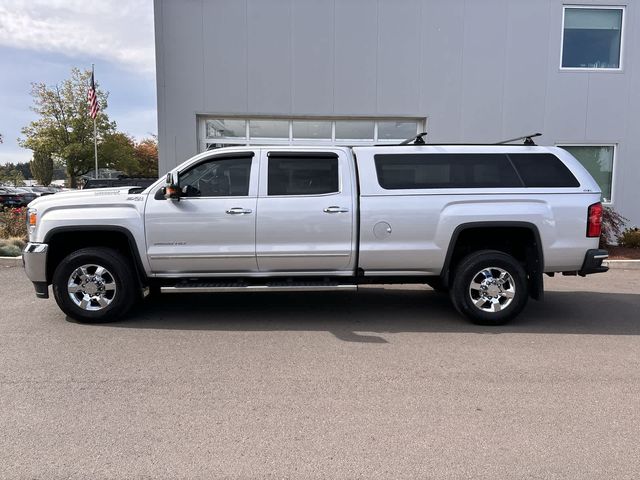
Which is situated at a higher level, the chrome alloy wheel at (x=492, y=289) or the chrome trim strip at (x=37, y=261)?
the chrome trim strip at (x=37, y=261)

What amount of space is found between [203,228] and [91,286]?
1.49 metres

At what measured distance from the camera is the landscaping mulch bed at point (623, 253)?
10.7 metres

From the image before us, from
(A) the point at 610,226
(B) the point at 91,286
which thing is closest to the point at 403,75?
(A) the point at 610,226

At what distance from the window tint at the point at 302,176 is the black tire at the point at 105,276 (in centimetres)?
193

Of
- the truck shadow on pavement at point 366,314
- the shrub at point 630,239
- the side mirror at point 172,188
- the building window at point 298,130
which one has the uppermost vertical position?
the building window at point 298,130

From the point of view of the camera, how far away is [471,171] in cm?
594

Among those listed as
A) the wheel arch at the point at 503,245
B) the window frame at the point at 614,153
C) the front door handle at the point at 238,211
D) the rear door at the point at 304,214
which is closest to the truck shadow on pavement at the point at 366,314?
the wheel arch at the point at 503,245

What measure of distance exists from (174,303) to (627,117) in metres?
12.0

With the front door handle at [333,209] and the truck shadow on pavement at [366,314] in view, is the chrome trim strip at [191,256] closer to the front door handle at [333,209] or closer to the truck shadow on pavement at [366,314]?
the truck shadow on pavement at [366,314]

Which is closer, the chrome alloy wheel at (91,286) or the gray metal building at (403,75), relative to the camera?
the chrome alloy wheel at (91,286)

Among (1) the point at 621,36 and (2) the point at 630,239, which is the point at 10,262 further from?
(1) the point at 621,36

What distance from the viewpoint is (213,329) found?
18.7 feet

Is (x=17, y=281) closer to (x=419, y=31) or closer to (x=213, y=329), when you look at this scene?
(x=213, y=329)

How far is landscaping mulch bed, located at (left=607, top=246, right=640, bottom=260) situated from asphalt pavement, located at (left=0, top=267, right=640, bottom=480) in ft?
15.8
